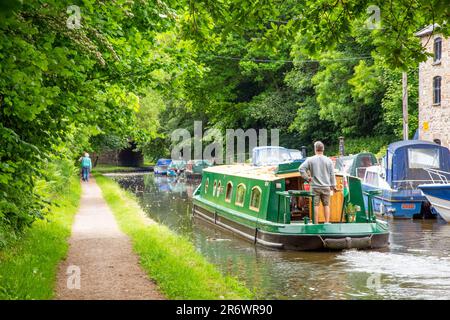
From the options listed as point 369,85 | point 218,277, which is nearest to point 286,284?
point 218,277

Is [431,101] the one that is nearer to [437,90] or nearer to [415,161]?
[437,90]

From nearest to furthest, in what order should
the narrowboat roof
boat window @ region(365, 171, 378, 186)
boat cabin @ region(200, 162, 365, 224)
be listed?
boat cabin @ region(200, 162, 365, 224) < the narrowboat roof < boat window @ region(365, 171, 378, 186)

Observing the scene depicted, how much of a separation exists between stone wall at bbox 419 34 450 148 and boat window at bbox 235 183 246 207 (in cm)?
1583

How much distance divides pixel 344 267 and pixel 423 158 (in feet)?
37.1

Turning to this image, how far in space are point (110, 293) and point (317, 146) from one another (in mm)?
6956

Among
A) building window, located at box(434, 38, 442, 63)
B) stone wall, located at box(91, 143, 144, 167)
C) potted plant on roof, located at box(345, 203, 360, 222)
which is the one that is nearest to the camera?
potted plant on roof, located at box(345, 203, 360, 222)

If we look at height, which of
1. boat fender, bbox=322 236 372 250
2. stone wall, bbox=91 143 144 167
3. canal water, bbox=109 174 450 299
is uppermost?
stone wall, bbox=91 143 144 167

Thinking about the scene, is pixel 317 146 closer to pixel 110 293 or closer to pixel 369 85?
pixel 110 293

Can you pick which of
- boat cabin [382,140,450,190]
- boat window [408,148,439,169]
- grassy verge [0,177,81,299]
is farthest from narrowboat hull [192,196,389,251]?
boat window [408,148,439,169]

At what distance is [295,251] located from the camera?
14055 mm

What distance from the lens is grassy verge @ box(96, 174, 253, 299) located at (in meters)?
8.21

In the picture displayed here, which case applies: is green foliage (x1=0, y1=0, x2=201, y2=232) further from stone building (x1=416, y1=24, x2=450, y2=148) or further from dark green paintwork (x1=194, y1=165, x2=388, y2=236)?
stone building (x1=416, y1=24, x2=450, y2=148)

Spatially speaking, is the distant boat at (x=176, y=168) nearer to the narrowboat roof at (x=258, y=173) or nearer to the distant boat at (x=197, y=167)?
the distant boat at (x=197, y=167)

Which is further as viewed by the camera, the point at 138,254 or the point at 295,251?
the point at 295,251
